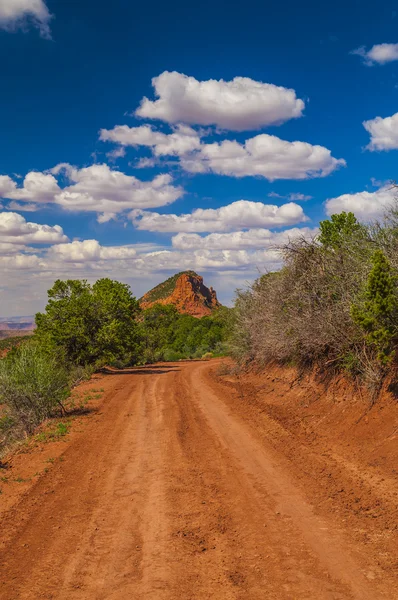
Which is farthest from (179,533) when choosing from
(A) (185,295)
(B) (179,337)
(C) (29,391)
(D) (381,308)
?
(A) (185,295)

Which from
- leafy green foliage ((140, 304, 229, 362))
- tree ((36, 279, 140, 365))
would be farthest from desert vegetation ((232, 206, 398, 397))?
leafy green foliage ((140, 304, 229, 362))

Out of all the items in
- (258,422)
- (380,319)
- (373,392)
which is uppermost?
(380,319)

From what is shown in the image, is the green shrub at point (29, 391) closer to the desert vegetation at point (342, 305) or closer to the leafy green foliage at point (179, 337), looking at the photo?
the desert vegetation at point (342, 305)

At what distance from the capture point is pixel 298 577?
4812 mm

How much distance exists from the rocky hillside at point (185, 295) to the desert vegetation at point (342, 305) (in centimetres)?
11126

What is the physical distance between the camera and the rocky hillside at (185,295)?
13500 cm

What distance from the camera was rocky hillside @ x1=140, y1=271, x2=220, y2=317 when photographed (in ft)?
443

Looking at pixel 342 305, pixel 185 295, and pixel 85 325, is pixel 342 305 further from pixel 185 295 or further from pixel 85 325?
pixel 185 295

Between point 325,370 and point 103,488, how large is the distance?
8.61 metres

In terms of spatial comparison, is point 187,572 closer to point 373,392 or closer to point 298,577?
point 298,577

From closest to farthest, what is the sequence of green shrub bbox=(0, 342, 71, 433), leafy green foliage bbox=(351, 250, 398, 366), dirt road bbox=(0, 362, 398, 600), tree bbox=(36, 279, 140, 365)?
dirt road bbox=(0, 362, 398, 600) → leafy green foliage bbox=(351, 250, 398, 366) → green shrub bbox=(0, 342, 71, 433) → tree bbox=(36, 279, 140, 365)

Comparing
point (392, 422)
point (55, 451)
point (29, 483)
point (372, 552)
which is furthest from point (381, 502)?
point (55, 451)

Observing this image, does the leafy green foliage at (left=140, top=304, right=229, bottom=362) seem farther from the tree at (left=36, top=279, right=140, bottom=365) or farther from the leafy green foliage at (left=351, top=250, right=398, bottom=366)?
the leafy green foliage at (left=351, top=250, right=398, bottom=366)

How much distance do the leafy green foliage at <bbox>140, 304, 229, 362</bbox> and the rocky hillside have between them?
51.7 m
